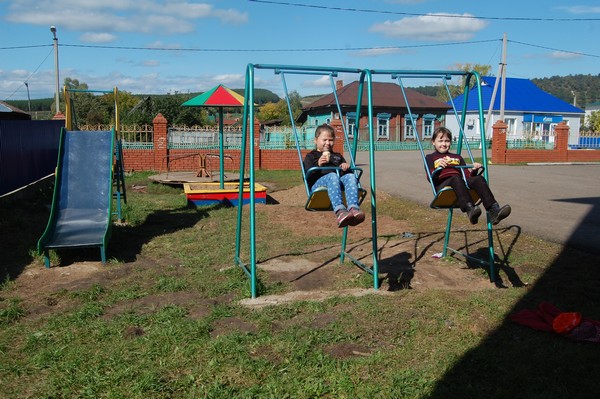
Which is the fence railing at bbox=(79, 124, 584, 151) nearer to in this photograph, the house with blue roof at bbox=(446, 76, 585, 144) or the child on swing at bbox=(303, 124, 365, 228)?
the child on swing at bbox=(303, 124, 365, 228)

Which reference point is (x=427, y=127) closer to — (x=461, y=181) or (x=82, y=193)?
(x=82, y=193)

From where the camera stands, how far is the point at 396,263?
6324 millimetres

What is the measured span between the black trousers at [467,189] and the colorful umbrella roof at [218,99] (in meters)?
6.59

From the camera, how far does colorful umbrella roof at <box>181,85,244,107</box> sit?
1122 cm

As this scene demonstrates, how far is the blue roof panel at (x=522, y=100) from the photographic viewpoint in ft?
152

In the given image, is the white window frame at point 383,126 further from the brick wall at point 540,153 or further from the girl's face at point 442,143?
the girl's face at point 442,143

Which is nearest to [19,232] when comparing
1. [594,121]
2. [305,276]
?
[305,276]

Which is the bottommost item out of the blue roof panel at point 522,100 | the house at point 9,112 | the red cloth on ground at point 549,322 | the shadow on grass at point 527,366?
the shadow on grass at point 527,366

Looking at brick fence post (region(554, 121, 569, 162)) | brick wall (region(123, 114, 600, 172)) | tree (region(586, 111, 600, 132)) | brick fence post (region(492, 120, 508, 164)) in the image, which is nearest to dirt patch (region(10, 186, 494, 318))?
brick wall (region(123, 114, 600, 172))

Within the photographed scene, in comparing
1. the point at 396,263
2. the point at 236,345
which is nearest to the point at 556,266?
the point at 396,263

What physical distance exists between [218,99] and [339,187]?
22.6 ft

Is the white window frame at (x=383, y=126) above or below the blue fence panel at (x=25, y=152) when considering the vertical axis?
above

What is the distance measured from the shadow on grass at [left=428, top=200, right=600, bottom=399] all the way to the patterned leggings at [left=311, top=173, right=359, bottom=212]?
1.66 metres

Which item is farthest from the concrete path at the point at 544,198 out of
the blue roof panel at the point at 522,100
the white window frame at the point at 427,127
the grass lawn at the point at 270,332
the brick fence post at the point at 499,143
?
the blue roof panel at the point at 522,100
